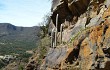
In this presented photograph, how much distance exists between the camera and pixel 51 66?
21250 mm

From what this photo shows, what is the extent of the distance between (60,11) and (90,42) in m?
12.8

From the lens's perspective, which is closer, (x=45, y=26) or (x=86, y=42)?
(x=86, y=42)

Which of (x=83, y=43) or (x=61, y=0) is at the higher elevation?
(x=61, y=0)

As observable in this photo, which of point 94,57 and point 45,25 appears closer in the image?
point 94,57

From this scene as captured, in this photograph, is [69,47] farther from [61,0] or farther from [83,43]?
[61,0]

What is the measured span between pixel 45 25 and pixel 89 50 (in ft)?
92.8

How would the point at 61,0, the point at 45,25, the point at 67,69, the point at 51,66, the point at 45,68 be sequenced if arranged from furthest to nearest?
1. the point at 45,25
2. the point at 61,0
3. the point at 45,68
4. the point at 51,66
5. the point at 67,69

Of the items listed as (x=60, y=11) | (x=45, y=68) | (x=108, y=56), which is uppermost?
(x=60, y=11)

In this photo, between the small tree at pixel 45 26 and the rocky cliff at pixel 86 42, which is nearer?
the rocky cliff at pixel 86 42

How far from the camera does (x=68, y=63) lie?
59.3 feet

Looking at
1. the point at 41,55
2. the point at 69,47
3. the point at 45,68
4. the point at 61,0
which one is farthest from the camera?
the point at 41,55

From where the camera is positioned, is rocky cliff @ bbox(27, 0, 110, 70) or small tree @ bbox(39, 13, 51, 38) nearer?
rocky cliff @ bbox(27, 0, 110, 70)

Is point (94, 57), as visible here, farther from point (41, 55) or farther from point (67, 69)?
point (41, 55)

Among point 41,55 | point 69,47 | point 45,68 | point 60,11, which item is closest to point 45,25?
point 41,55
